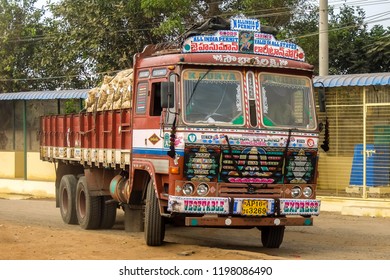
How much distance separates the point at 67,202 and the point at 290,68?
6.78 meters

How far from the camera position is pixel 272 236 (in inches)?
497

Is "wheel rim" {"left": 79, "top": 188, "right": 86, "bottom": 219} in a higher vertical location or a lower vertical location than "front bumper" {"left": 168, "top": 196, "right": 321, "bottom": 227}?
lower

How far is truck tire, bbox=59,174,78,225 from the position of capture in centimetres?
1641

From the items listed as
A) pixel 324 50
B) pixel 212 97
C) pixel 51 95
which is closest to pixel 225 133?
pixel 212 97

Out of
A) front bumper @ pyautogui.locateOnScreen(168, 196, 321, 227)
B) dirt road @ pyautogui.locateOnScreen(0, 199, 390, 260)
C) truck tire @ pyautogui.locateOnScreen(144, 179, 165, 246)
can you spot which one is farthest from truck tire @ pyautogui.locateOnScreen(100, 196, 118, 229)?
front bumper @ pyautogui.locateOnScreen(168, 196, 321, 227)

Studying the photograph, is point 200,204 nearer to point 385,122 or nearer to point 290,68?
point 290,68

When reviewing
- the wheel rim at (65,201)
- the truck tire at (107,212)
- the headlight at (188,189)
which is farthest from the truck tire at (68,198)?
the headlight at (188,189)

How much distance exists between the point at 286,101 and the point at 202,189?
183 cm

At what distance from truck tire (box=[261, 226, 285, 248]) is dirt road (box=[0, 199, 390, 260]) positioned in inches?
4.7

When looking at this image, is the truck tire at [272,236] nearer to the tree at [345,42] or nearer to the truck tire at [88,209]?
the truck tire at [88,209]

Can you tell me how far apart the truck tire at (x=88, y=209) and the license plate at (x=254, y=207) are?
493cm

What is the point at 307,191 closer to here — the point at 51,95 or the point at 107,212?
the point at 107,212

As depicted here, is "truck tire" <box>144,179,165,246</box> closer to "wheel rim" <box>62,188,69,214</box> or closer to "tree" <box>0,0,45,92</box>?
"wheel rim" <box>62,188,69,214</box>

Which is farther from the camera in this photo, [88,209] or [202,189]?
[88,209]
